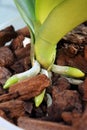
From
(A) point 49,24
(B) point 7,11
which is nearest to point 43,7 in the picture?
(A) point 49,24

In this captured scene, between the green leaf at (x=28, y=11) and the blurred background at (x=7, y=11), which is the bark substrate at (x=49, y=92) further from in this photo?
the blurred background at (x=7, y=11)

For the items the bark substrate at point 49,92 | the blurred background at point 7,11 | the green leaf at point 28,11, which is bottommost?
the blurred background at point 7,11

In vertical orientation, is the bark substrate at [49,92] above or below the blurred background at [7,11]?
above

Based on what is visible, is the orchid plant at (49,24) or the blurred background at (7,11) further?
the blurred background at (7,11)

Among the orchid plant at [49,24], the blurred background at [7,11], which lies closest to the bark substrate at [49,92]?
the orchid plant at [49,24]

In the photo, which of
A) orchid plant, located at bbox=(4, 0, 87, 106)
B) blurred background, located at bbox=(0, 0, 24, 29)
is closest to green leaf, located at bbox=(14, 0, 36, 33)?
orchid plant, located at bbox=(4, 0, 87, 106)

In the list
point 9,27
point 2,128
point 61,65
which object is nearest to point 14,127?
point 2,128
